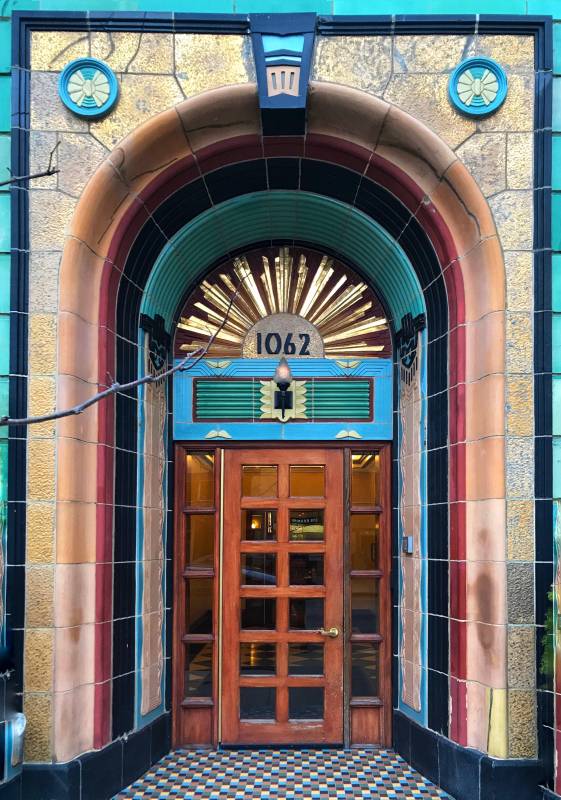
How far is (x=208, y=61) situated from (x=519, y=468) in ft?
12.1

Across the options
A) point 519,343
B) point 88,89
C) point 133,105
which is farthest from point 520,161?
point 88,89

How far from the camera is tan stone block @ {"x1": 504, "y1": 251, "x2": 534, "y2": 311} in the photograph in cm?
552

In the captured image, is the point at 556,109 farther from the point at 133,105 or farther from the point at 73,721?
the point at 73,721

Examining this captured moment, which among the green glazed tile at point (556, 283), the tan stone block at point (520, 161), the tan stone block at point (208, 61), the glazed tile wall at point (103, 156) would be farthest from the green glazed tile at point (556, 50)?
the tan stone block at point (208, 61)

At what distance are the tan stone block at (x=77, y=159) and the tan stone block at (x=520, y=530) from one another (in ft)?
12.5

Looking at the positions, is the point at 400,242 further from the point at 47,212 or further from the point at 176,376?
the point at 47,212

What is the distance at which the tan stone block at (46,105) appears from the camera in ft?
18.1

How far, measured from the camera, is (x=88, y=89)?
218 inches

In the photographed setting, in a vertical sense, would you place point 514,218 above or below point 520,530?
above

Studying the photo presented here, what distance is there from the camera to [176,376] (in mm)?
6848

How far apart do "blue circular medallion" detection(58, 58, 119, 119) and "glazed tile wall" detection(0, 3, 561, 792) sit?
0.08 m

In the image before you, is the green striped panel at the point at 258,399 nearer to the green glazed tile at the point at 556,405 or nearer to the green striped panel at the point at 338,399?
the green striped panel at the point at 338,399

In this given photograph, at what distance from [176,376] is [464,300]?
2621 millimetres

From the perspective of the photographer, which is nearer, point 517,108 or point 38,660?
point 38,660
